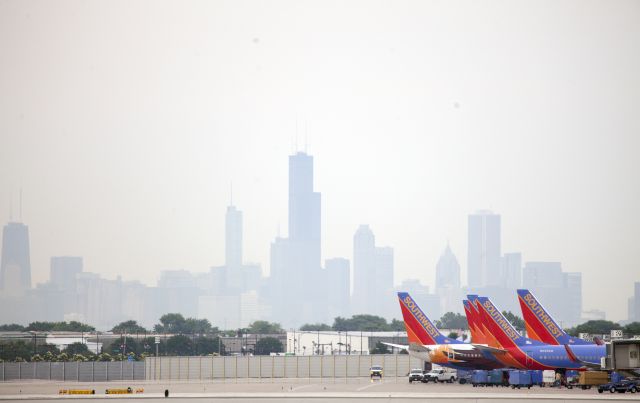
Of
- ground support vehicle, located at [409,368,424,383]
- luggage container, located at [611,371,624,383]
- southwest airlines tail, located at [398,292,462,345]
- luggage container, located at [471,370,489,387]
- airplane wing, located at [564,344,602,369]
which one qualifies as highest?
southwest airlines tail, located at [398,292,462,345]

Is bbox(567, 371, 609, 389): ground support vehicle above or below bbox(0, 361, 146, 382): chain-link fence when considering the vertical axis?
above

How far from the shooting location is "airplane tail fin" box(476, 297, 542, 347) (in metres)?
114

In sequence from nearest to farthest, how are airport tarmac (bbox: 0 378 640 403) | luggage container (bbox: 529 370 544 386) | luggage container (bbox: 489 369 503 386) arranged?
airport tarmac (bbox: 0 378 640 403) → luggage container (bbox: 529 370 544 386) → luggage container (bbox: 489 369 503 386)

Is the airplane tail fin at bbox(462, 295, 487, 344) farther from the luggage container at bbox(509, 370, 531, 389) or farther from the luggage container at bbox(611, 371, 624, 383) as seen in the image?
the luggage container at bbox(611, 371, 624, 383)

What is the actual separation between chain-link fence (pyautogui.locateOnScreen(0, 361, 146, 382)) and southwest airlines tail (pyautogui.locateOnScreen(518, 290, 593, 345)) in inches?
2196

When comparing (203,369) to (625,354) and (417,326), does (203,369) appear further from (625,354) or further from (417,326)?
(625,354)

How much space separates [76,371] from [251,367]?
79.3 feet

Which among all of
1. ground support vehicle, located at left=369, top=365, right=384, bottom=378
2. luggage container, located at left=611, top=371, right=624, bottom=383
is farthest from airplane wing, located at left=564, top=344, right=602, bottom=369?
ground support vehicle, located at left=369, top=365, right=384, bottom=378

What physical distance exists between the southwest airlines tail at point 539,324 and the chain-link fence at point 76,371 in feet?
183

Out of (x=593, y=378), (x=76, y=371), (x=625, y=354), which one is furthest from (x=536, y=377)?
(x=76, y=371)

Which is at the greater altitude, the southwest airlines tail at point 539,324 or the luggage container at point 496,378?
the southwest airlines tail at point 539,324

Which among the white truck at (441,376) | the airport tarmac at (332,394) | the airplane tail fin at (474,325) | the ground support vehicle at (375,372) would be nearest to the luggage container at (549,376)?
the airport tarmac at (332,394)

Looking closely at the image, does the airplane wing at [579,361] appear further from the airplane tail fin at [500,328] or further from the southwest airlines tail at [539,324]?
the airplane tail fin at [500,328]

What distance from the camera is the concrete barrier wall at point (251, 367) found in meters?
145
